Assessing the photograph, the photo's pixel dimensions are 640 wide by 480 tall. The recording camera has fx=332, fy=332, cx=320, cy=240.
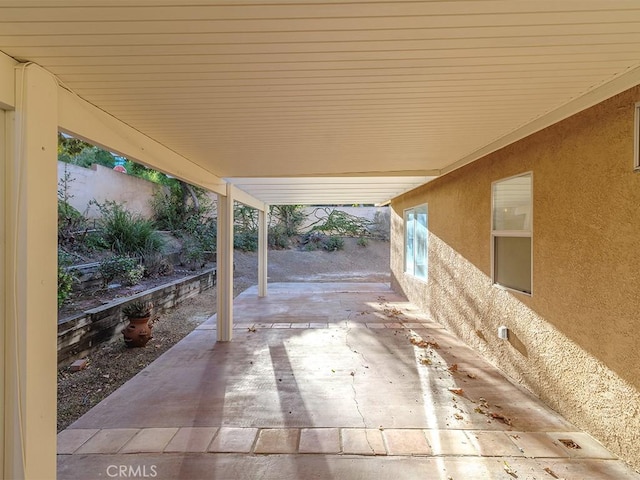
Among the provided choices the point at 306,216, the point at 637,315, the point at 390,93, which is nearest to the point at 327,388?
the point at 637,315

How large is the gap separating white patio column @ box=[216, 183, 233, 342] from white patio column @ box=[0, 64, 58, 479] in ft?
11.4

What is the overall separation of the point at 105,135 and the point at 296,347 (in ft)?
12.0

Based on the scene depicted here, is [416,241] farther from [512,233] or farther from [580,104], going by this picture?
[580,104]

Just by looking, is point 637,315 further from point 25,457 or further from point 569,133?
point 25,457

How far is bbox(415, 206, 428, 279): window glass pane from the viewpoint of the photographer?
7422 millimetres

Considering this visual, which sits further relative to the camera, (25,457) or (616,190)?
(616,190)

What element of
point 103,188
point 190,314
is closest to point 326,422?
point 190,314

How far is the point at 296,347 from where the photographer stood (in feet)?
16.3

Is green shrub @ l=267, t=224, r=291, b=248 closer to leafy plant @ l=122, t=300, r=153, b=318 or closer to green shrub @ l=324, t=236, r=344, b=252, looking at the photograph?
green shrub @ l=324, t=236, r=344, b=252

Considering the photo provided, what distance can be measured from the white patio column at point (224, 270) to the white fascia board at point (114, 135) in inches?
52.0

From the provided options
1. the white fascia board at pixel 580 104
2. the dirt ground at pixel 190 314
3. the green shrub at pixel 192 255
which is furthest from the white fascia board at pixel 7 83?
the green shrub at pixel 192 255

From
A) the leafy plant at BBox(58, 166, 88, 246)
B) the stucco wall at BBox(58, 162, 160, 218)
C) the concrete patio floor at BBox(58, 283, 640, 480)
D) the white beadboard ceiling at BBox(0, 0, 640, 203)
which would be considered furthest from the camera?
the stucco wall at BBox(58, 162, 160, 218)

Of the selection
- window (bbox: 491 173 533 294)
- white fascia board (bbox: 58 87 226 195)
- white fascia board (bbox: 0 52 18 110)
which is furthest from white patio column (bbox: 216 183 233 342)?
window (bbox: 491 173 533 294)

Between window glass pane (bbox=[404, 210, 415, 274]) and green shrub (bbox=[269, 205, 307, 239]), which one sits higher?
green shrub (bbox=[269, 205, 307, 239])
